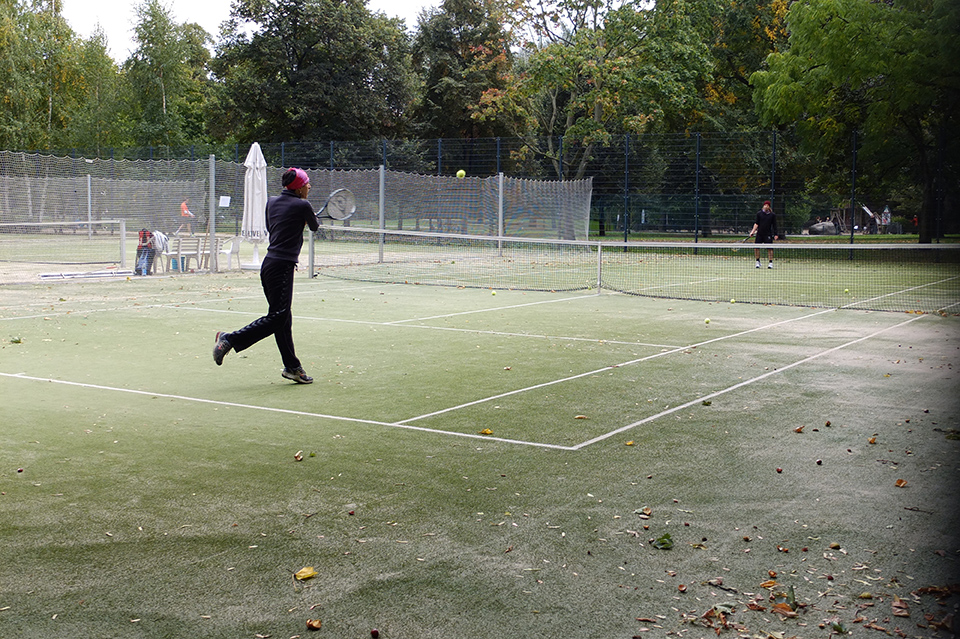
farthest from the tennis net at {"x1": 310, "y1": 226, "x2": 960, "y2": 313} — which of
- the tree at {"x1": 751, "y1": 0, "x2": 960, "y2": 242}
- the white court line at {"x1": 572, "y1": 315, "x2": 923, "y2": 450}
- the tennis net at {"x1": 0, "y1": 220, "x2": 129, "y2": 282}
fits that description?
the tennis net at {"x1": 0, "y1": 220, "x2": 129, "y2": 282}

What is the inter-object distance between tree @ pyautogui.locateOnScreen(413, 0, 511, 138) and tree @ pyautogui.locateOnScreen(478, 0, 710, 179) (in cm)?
1062

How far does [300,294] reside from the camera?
15.7m

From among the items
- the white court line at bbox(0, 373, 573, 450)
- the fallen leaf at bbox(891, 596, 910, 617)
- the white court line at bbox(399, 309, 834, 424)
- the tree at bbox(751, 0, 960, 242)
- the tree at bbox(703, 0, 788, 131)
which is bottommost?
the fallen leaf at bbox(891, 596, 910, 617)

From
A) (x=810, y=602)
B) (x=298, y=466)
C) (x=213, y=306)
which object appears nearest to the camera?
(x=810, y=602)

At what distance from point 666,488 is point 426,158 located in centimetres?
3306

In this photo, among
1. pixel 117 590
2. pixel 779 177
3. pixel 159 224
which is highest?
pixel 779 177

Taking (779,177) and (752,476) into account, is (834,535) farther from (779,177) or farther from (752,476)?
(779,177)

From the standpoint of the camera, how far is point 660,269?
927 inches

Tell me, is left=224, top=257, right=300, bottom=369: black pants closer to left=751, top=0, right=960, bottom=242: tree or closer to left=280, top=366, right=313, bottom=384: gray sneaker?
left=280, top=366, right=313, bottom=384: gray sneaker

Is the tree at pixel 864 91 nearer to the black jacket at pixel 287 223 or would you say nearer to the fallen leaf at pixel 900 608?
the black jacket at pixel 287 223

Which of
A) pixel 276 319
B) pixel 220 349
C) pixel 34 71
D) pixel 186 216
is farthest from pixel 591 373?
pixel 34 71

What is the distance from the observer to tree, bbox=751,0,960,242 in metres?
26.3

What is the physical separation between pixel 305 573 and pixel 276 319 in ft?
14.3

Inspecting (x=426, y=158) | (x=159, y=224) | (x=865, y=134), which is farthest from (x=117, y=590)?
(x=426, y=158)
